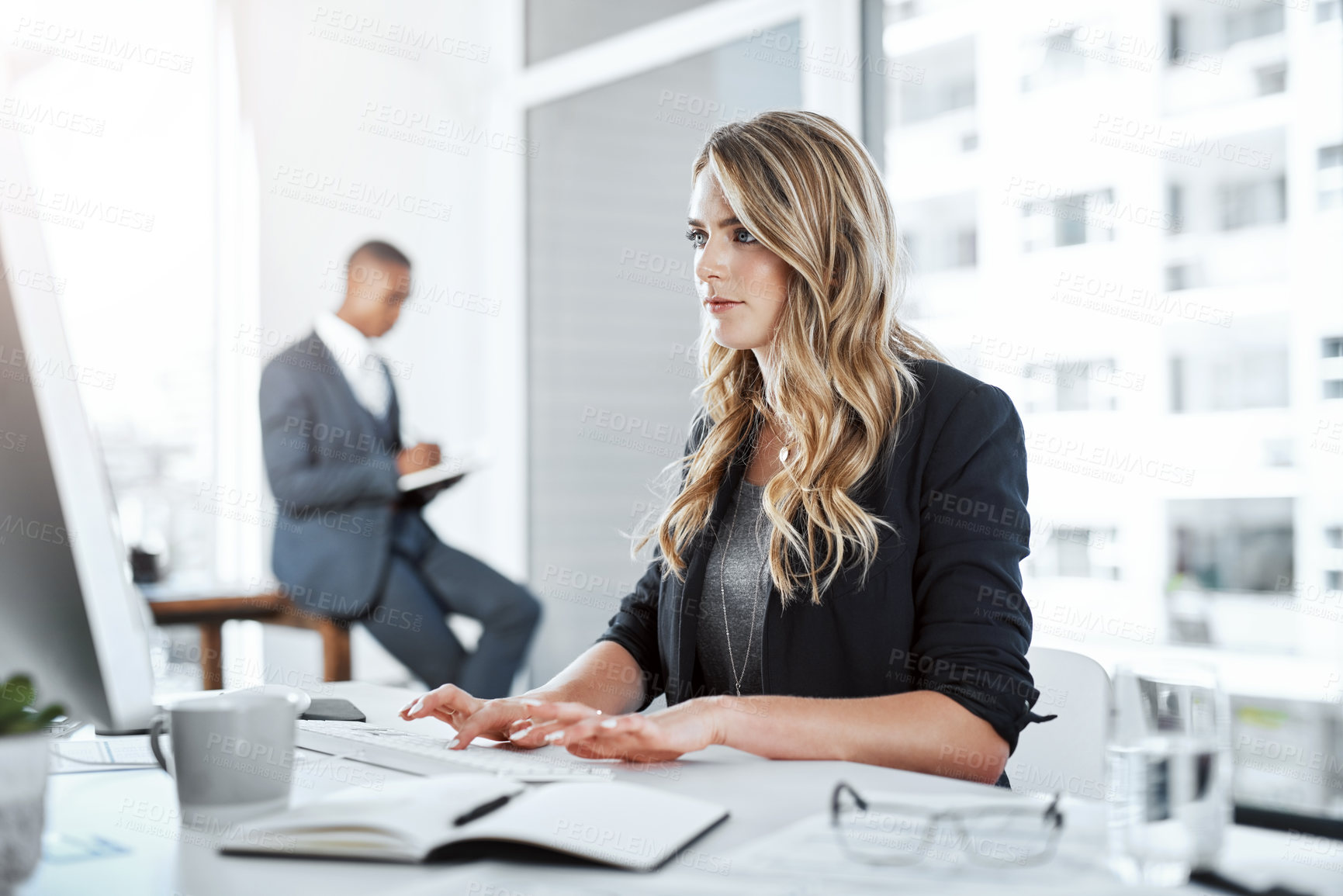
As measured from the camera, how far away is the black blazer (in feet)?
3.95

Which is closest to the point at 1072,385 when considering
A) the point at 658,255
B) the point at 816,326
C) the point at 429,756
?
the point at 816,326

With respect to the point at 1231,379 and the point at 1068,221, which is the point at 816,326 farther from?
the point at 1068,221

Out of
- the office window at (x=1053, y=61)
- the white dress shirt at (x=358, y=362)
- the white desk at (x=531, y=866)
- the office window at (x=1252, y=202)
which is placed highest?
the office window at (x=1053, y=61)

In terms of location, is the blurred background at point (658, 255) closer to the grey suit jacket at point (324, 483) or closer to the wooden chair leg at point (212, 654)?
the wooden chair leg at point (212, 654)

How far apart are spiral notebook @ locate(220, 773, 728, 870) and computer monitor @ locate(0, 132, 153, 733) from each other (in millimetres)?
134

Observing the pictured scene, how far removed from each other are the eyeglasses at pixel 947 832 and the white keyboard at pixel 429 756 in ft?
0.87

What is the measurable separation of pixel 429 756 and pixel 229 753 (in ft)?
0.84

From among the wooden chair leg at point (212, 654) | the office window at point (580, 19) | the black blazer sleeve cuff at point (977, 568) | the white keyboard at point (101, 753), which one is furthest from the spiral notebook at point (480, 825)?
the office window at point (580, 19)

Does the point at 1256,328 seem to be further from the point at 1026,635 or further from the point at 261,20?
the point at 261,20

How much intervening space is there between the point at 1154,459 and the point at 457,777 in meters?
1.99

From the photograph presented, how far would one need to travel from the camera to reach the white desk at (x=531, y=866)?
65 cm

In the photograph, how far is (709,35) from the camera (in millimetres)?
3445

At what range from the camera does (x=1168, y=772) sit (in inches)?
27.1

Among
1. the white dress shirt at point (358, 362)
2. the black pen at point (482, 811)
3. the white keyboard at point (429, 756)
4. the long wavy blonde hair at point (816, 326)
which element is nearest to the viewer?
the black pen at point (482, 811)
